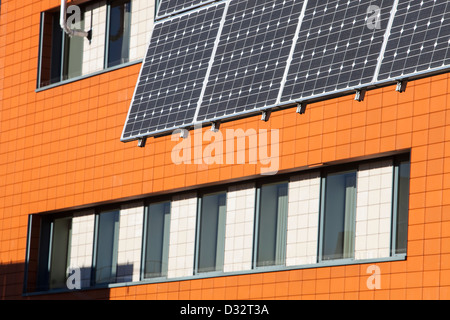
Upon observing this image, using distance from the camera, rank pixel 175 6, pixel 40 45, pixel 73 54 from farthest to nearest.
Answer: pixel 40 45 → pixel 73 54 → pixel 175 6

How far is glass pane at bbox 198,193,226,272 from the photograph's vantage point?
28125mm

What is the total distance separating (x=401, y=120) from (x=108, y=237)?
10608 mm

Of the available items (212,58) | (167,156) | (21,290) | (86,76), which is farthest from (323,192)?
(21,290)

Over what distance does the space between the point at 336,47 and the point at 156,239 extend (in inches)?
486

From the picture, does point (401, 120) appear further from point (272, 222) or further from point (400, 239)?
point (272, 222)

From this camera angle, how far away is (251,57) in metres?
20.3

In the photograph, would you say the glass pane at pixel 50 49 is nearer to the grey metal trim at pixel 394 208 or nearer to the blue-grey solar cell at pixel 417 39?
the grey metal trim at pixel 394 208

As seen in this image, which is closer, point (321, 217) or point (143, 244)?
point (321, 217)

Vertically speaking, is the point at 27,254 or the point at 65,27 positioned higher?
the point at 65,27

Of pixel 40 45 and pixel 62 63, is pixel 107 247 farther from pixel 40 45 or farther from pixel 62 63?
pixel 40 45

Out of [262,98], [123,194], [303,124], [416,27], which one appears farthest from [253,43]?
[123,194]

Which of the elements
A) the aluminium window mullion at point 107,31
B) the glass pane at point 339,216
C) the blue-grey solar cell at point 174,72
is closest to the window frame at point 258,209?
the glass pane at point 339,216

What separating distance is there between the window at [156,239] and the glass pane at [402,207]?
7550 millimetres

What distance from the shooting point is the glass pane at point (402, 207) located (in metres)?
23.9
